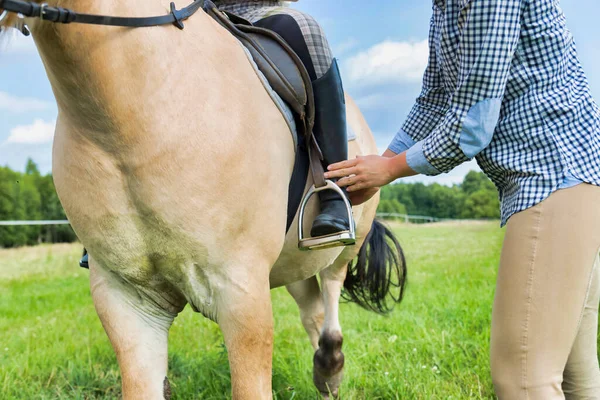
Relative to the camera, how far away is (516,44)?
172 centimetres

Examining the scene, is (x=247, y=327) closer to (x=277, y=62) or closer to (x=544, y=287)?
(x=544, y=287)

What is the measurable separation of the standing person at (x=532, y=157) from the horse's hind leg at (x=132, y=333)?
1.21 meters

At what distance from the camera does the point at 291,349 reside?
5066 millimetres

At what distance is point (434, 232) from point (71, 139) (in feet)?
58.5

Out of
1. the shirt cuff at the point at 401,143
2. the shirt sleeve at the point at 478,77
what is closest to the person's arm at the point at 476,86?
the shirt sleeve at the point at 478,77

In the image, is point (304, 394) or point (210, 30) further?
point (304, 394)

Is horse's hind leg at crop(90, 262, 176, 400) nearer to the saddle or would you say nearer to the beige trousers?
the saddle

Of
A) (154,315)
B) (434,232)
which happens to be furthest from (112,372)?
(434,232)

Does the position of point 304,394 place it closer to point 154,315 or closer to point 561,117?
point 154,315

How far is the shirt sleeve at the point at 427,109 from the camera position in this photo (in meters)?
2.27

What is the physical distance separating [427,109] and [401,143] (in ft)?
0.63

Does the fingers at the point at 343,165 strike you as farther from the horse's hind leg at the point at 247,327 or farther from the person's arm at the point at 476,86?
the horse's hind leg at the point at 247,327

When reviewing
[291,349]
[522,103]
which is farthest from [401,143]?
[291,349]

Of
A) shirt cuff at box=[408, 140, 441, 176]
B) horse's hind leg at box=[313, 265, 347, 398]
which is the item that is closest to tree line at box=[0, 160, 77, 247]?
horse's hind leg at box=[313, 265, 347, 398]
